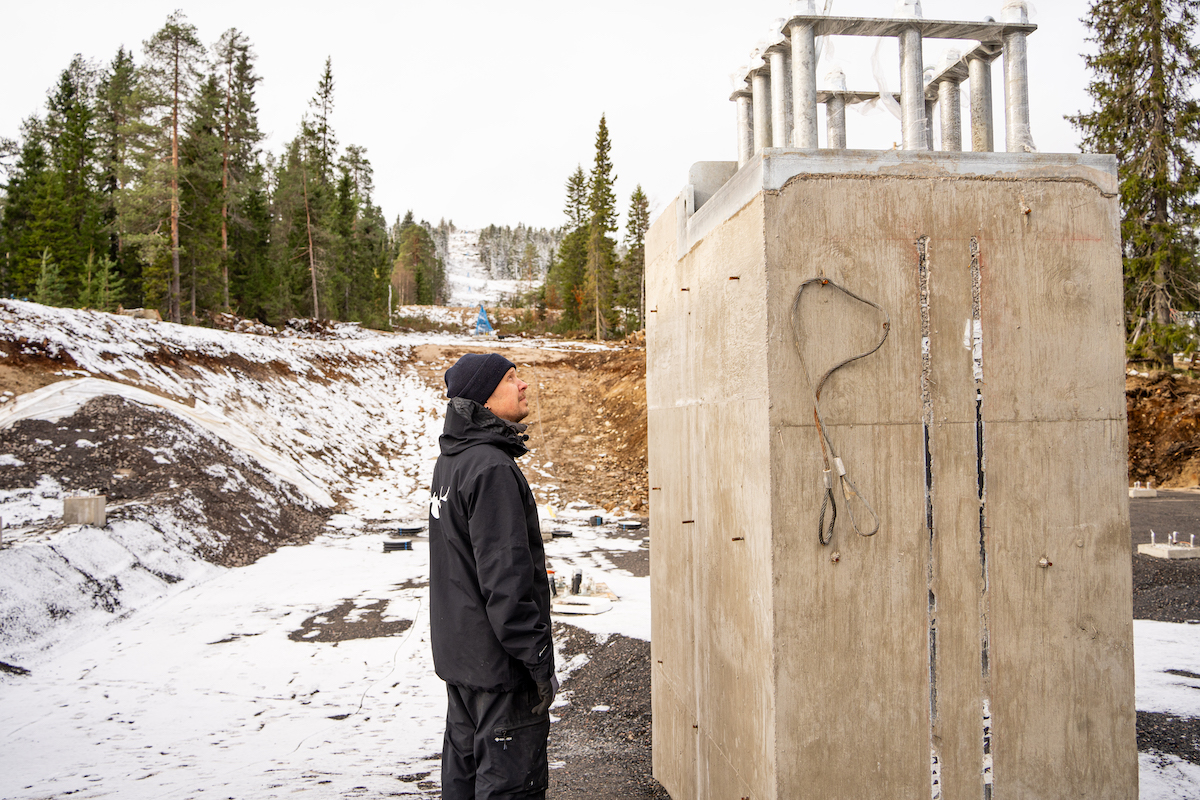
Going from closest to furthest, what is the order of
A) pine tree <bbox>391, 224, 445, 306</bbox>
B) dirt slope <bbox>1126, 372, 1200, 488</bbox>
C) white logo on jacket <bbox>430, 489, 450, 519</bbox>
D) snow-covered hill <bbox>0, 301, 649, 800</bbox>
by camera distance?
white logo on jacket <bbox>430, 489, 450, 519</bbox>, snow-covered hill <bbox>0, 301, 649, 800</bbox>, dirt slope <bbox>1126, 372, 1200, 488</bbox>, pine tree <bbox>391, 224, 445, 306</bbox>

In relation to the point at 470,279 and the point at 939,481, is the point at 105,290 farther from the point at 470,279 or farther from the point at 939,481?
the point at 470,279

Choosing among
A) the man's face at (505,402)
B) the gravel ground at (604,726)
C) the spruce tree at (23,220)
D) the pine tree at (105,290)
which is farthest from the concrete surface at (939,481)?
the spruce tree at (23,220)

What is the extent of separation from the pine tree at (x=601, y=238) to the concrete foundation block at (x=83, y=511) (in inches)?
1288

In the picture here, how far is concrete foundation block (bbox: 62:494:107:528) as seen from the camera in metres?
8.05

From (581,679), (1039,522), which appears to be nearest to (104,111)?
(581,679)

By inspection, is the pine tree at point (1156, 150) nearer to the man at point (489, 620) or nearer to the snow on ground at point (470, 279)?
the man at point (489, 620)

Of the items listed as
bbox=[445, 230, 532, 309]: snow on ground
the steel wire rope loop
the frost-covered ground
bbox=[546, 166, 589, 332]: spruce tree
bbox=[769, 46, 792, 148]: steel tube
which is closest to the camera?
the steel wire rope loop

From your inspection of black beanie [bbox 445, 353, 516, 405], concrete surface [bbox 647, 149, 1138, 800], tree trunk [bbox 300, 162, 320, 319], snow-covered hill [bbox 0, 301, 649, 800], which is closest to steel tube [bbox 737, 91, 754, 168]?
concrete surface [bbox 647, 149, 1138, 800]

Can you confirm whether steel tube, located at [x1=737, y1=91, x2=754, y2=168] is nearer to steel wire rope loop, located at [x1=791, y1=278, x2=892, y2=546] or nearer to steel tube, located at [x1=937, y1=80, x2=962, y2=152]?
steel tube, located at [x1=937, y1=80, x2=962, y2=152]

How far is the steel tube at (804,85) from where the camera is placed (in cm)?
265

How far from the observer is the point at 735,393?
2.69 m

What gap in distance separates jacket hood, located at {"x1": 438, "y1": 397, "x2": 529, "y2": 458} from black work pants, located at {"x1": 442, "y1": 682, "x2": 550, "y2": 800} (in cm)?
87

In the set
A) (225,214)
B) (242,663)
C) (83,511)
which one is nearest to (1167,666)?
(242,663)

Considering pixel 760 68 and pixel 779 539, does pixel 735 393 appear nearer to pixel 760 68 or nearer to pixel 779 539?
pixel 779 539
